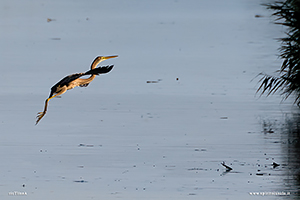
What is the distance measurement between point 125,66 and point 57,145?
29.2 feet

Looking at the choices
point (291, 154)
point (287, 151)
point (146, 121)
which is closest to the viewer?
point (291, 154)

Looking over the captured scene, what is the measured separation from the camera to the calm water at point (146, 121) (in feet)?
33.7

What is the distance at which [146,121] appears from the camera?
47.2ft

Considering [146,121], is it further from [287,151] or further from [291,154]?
[291,154]

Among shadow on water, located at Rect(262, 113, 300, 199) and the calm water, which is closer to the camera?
shadow on water, located at Rect(262, 113, 300, 199)

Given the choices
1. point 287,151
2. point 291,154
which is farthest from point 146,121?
point 291,154

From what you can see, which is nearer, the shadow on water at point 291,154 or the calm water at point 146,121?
the shadow on water at point 291,154

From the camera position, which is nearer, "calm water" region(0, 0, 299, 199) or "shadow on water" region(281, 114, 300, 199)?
"shadow on water" region(281, 114, 300, 199)

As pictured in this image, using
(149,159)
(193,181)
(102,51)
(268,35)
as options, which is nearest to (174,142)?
(149,159)

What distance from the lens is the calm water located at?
1027 cm

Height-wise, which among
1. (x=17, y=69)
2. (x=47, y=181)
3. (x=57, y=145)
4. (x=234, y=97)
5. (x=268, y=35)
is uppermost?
(x=268, y=35)

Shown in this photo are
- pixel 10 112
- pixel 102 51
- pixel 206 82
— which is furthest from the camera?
pixel 102 51

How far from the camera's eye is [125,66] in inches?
830

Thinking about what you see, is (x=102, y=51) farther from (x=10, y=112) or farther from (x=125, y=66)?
(x=10, y=112)
